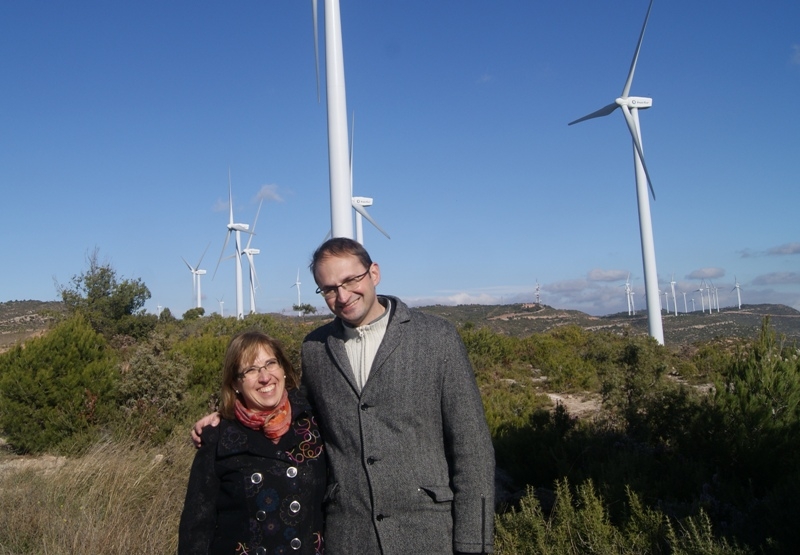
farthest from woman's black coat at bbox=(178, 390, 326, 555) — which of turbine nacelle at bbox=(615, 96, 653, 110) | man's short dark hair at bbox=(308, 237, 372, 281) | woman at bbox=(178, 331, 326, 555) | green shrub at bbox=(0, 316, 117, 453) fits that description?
turbine nacelle at bbox=(615, 96, 653, 110)

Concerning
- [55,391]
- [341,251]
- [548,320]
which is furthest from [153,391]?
[548,320]

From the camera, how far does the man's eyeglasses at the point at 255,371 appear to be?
2949 mm

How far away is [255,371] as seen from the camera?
2957 millimetres

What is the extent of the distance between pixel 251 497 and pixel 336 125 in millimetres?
6220

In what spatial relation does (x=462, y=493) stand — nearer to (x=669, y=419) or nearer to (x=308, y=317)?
(x=669, y=419)

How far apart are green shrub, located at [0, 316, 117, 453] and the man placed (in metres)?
7.98

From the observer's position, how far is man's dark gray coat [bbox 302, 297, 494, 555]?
2.65 metres

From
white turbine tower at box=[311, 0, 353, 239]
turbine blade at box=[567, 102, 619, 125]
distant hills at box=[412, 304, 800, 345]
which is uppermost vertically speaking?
turbine blade at box=[567, 102, 619, 125]

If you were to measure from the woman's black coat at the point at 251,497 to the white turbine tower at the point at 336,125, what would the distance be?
15.8ft

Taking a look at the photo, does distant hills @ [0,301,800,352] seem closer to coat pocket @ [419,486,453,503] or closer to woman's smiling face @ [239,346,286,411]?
woman's smiling face @ [239,346,286,411]

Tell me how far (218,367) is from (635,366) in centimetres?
728

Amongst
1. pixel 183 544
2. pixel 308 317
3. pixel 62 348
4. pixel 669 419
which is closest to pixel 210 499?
pixel 183 544

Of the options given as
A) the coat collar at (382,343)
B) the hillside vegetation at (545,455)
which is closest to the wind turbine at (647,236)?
the hillside vegetation at (545,455)

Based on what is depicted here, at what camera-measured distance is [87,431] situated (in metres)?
9.76
